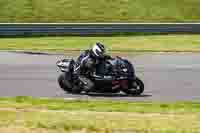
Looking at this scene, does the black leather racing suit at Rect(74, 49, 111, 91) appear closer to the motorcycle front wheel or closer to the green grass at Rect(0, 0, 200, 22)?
the motorcycle front wheel

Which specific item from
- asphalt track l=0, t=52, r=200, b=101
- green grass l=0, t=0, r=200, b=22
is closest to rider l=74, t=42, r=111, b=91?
asphalt track l=0, t=52, r=200, b=101

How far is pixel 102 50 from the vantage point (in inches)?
631

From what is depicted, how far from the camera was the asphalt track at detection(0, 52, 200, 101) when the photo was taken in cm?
1569

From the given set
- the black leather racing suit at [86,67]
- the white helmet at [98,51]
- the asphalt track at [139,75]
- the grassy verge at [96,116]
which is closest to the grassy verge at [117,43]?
the asphalt track at [139,75]

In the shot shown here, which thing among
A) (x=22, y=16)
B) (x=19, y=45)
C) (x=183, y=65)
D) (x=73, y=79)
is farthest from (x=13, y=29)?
(x=73, y=79)

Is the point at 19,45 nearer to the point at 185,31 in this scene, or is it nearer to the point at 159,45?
the point at 159,45

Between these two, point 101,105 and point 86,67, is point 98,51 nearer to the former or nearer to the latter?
point 86,67

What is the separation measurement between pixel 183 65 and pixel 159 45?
749 centimetres

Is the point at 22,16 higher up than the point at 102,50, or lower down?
lower down

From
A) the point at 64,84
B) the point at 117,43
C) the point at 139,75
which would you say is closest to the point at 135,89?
the point at 64,84

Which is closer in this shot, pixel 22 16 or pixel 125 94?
pixel 125 94

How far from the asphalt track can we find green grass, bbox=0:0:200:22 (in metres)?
14.5

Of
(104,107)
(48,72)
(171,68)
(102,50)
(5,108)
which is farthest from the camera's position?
(171,68)

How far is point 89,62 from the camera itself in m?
16.0
